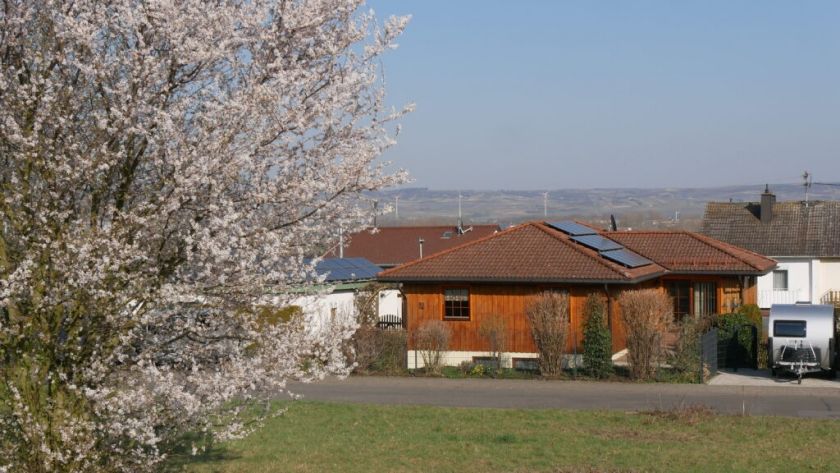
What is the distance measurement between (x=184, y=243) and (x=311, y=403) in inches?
502

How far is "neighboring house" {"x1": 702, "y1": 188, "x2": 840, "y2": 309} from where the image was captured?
4819cm

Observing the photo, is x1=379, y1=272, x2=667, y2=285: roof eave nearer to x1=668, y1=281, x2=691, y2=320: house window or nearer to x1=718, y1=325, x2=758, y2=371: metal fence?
x1=718, y1=325, x2=758, y2=371: metal fence

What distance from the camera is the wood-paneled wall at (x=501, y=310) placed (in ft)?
92.7

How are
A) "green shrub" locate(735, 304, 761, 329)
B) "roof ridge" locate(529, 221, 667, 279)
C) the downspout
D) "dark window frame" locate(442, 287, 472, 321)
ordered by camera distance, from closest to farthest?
the downspout
"roof ridge" locate(529, 221, 667, 279)
"dark window frame" locate(442, 287, 472, 321)
"green shrub" locate(735, 304, 761, 329)

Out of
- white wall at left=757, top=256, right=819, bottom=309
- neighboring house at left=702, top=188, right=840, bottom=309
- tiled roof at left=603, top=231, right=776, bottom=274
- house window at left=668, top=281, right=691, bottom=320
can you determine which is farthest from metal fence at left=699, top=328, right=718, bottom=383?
white wall at left=757, top=256, right=819, bottom=309

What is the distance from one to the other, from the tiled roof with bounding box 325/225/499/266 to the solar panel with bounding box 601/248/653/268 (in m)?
28.7

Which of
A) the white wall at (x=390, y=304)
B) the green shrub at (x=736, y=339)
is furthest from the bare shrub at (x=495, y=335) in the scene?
the white wall at (x=390, y=304)

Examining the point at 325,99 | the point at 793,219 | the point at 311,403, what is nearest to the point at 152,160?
the point at 325,99

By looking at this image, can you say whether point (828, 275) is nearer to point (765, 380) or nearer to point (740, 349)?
point (740, 349)

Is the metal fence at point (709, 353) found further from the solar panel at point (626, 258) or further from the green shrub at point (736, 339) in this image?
the solar panel at point (626, 258)

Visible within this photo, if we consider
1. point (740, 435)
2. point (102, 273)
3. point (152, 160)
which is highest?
point (152, 160)

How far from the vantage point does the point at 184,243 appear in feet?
30.3

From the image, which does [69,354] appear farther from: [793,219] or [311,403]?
[793,219]

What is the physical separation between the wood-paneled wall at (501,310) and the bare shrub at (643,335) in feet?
6.89
